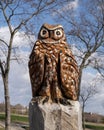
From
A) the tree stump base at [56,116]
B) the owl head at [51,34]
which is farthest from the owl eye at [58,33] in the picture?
the tree stump base at [56,116]

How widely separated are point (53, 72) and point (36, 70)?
42cm

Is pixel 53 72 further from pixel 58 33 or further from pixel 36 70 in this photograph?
pixel 58 33

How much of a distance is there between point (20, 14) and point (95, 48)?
17.8ft

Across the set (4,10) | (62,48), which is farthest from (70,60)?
(4,10)

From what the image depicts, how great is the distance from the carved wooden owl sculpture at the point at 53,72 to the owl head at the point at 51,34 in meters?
0.09

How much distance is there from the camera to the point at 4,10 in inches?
912

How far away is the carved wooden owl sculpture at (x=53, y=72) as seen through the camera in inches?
389

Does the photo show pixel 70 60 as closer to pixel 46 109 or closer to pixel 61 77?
pixel 61 77

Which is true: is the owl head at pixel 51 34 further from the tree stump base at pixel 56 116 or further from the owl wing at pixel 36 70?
the tree stump base at pixel 56 116

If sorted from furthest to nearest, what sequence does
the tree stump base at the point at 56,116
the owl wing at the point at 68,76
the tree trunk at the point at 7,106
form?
1. the tree trunk at the point at 7,106
2. the owl wing at the point at 68,76
3. the tree stump base at the point at 56,116

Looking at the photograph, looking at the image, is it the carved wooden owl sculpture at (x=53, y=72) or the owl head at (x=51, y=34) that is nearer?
the carved wooden owl sculpture at (x=53, y=72)

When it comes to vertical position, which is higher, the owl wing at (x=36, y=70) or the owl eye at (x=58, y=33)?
the owl eye at (x=58, y=33)

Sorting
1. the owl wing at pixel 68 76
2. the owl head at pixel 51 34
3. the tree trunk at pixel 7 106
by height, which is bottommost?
the tree trunk at pixel 7 106

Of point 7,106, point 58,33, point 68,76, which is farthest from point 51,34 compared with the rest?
point 7,106
